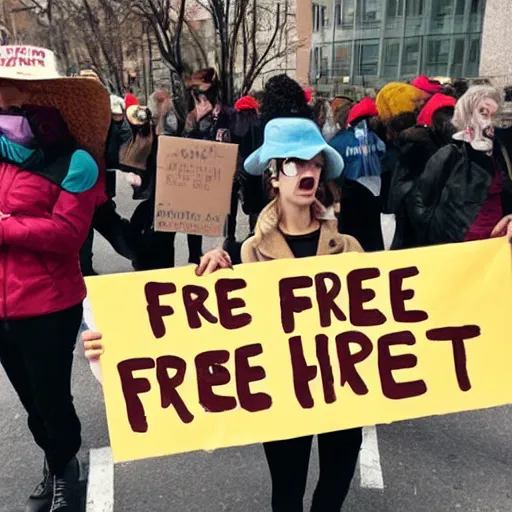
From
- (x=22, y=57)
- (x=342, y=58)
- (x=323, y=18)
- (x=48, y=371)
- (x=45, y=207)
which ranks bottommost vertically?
(x=342, y=58)

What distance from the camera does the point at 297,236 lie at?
75.1 inches

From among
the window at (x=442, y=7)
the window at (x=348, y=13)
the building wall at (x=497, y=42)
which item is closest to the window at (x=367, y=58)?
the window at (x=348, y=13)

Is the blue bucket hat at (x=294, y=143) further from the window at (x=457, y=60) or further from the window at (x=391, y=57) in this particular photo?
the window at (x=391, y=57)

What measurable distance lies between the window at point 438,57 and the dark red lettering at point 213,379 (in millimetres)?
27293

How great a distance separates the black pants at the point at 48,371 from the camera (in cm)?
207

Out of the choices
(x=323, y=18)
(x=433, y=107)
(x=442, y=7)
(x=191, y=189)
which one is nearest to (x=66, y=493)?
(x=191, y=189)

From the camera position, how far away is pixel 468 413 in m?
3.16

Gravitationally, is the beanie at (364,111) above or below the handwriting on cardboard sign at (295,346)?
above

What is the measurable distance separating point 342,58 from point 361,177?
96.1ft

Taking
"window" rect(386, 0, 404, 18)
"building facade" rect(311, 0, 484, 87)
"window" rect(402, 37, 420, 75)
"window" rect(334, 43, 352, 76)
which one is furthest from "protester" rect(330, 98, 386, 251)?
"window" rect(334, 43, 352, 76)

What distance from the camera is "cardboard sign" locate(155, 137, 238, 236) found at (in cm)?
Answer: 313

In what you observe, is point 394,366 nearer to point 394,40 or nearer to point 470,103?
point 470,103

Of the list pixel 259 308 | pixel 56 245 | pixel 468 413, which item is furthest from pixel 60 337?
pixel 468 413

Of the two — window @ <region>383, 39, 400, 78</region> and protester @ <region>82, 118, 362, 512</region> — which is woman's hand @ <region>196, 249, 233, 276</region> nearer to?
protester @ <region>82, 118, 362, 512</region>
